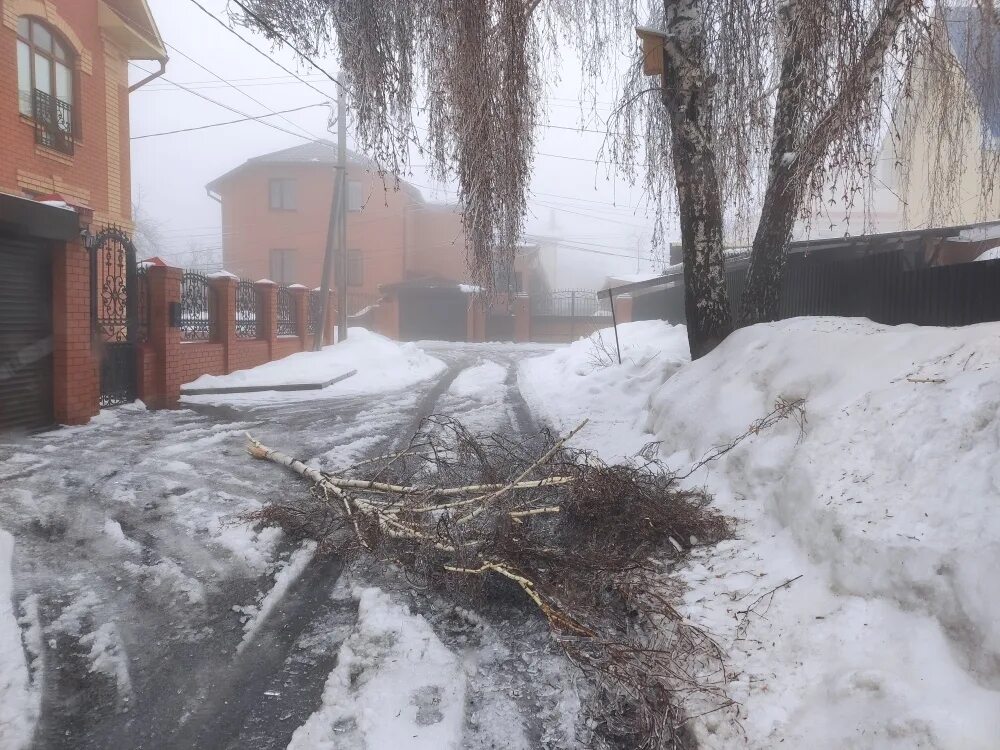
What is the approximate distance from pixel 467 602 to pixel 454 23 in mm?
4899

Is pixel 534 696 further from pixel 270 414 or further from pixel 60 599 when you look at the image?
pixel 270 414

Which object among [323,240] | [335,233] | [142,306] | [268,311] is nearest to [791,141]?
[142,306]

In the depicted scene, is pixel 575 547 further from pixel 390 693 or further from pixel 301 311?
pixel 301 311

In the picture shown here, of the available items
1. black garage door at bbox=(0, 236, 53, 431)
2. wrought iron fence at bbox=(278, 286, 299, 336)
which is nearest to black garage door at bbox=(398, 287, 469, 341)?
wrought iron fence at bbox=(278, 286, 299, 336)

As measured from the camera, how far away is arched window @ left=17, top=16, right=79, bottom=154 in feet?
36.1

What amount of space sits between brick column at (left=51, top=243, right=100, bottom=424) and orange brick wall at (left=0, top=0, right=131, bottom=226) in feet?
11.5

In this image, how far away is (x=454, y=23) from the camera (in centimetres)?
548

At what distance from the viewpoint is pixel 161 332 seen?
10180 mm

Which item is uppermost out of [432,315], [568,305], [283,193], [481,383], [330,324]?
[283,193]

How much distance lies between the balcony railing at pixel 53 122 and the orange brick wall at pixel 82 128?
16cm

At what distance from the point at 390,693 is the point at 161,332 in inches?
373

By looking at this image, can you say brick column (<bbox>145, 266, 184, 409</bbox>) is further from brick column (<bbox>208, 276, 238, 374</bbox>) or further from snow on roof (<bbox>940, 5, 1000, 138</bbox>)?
snow on roof (<bbox>940, 5, 1000, 138</bbox>)

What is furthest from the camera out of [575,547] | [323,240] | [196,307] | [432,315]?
[432,315]

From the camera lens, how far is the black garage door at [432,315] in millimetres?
34938
